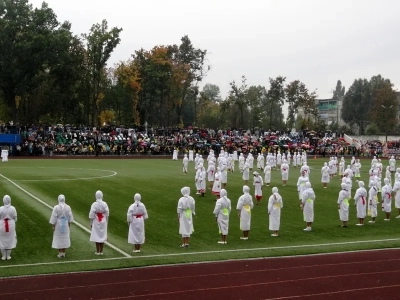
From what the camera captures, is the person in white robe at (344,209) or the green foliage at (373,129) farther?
the green foliage at (373,129)

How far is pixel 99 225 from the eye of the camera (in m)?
15.8

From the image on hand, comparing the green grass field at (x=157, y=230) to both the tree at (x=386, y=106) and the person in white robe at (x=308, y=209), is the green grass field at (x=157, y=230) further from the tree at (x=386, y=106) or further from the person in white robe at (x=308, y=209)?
the tree at (x=386, y=106)

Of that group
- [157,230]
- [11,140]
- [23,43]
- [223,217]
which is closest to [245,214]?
[223,217]

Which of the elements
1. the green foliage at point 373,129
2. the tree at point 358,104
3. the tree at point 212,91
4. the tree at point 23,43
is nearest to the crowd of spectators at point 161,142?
the tree at point 23,43

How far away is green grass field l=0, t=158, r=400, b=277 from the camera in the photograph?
15213mm

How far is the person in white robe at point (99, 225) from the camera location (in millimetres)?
15742

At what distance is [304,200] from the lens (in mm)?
20391

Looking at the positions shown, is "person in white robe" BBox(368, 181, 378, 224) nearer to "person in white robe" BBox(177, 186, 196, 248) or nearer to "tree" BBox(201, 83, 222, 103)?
"person in white robe" BBox(177, 186, 196, 248)

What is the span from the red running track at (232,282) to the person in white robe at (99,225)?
86.0 inches

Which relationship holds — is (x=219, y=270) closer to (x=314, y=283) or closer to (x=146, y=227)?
(x=314, y=283)

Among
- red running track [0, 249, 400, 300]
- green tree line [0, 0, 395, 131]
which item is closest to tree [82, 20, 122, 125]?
green tree line [0, 0, 395, 131]

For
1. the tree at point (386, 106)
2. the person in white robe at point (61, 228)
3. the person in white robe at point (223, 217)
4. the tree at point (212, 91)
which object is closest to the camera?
the person in white robe at point (61, 228)

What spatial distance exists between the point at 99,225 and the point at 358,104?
339 ft

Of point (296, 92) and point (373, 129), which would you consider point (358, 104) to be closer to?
point (373, 129)
